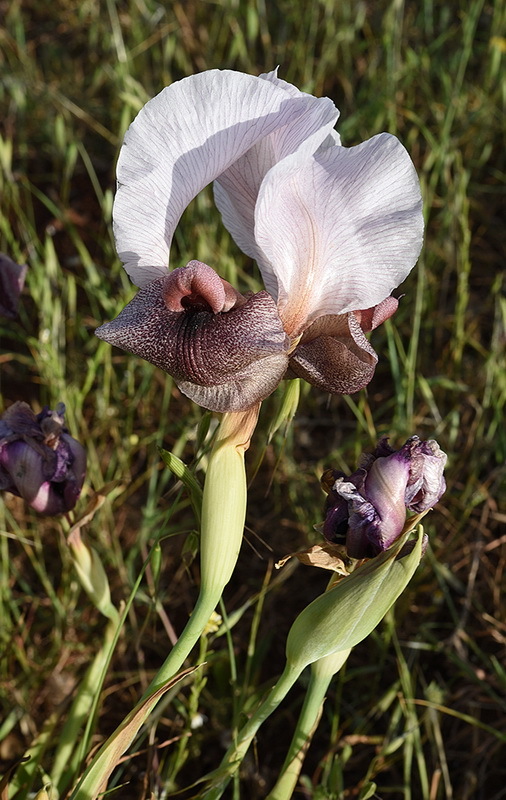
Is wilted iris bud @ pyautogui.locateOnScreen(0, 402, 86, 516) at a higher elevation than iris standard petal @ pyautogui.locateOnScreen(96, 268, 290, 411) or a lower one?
lower

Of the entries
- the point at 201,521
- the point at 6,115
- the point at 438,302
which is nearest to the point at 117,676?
the point at 201,521

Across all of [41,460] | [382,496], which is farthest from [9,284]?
[382,496]

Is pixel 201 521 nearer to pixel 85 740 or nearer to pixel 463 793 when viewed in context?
pixel 85 740

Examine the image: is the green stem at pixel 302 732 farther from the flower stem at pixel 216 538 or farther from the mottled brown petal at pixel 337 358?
the mottled brown petal at pixel 337 358

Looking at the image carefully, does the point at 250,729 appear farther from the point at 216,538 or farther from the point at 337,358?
the point at 337,358

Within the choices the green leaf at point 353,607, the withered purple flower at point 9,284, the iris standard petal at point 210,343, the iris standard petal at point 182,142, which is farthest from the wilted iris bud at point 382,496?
the withered purple flower at point 9,284

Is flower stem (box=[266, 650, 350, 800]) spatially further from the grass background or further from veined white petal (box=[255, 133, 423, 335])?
veined white petal (box=[255, 133, 423, 335])

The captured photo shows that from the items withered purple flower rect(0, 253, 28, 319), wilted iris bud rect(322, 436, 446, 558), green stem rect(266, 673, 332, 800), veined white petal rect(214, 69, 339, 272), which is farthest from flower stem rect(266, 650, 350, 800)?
withered purple flower rect(0, 253, 28, 319)
